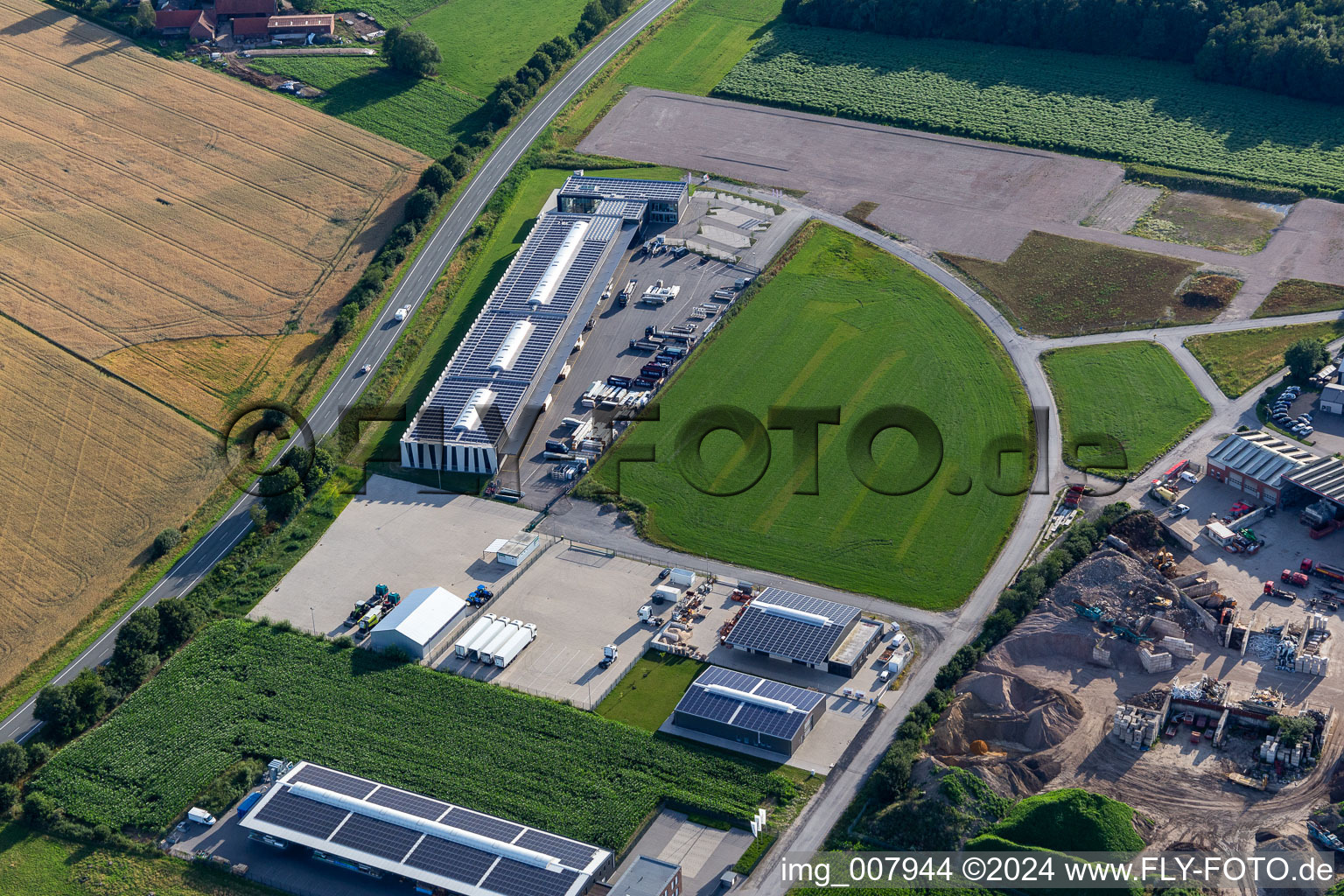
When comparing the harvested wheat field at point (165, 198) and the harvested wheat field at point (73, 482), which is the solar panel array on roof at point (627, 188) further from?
the harvested wheat field at point (73, 482)

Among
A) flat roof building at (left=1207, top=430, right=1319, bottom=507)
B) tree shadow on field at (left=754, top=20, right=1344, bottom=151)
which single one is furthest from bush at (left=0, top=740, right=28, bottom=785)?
tree shadow on field at (left=754, top=20, right=1344, bottom=151)

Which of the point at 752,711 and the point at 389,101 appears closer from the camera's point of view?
the point at 752,711

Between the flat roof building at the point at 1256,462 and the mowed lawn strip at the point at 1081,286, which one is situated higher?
the mowed lawn strip at the point at 1081,286

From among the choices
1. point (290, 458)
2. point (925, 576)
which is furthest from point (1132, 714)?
point (290, 458)

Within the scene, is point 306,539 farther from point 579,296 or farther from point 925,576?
point 925,576

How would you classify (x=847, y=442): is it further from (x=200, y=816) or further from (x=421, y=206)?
(x=421, y=206)

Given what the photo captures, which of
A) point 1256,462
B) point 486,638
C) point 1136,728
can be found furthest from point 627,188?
point 1136,728

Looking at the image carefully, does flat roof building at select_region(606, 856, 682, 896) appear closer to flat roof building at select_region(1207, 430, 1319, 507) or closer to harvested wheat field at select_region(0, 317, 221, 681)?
harvested wheat field at select_region(0, 317, 221, 681)

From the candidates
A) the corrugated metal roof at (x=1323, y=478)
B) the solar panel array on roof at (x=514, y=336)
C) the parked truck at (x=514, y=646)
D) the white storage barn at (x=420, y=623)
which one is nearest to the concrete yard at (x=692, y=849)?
the parked truck at (x=514, y=646)
